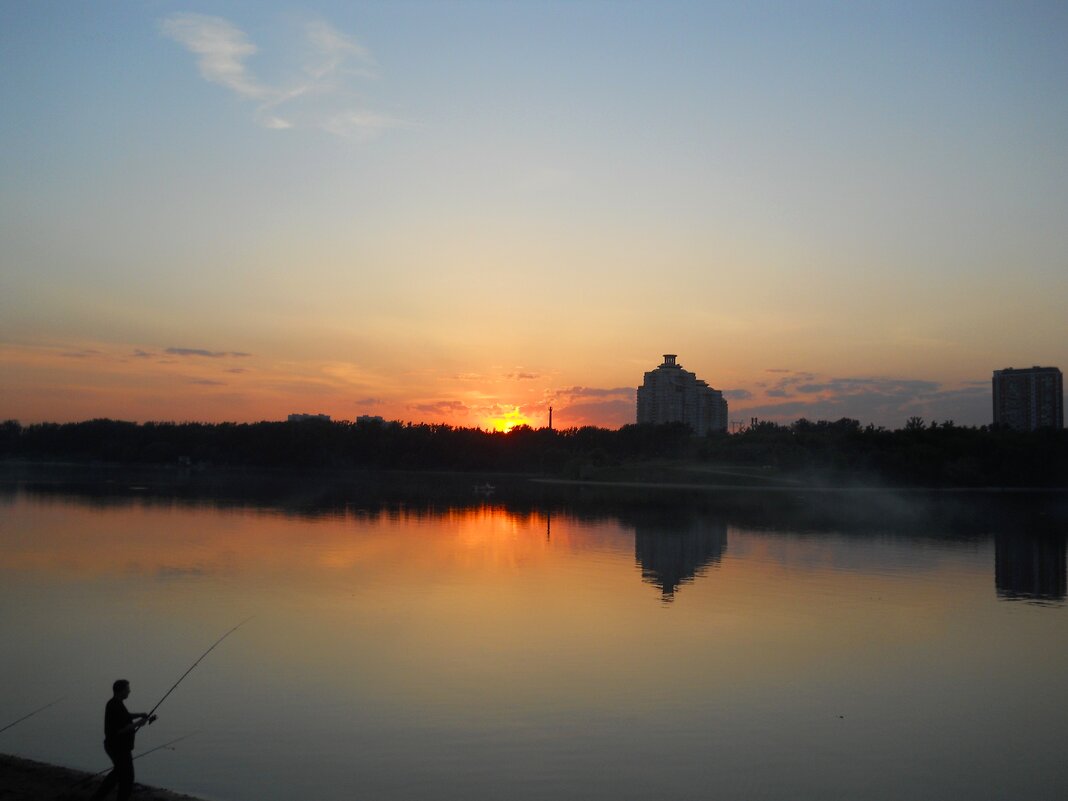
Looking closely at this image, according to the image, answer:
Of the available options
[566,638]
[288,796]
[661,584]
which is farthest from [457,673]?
[661,584]

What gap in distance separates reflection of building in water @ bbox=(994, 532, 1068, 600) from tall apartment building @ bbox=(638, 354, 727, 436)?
120m

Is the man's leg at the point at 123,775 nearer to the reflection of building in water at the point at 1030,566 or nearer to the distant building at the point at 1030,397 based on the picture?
the reflection of building in water at the point at 1030,566

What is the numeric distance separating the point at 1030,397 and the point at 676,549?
13266 centimetres

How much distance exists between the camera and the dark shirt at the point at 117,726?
763 cm

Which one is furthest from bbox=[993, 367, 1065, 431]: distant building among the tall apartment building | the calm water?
the calm water

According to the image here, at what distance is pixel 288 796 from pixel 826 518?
39529 mm

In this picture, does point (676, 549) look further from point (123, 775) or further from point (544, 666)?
point (123, 775)

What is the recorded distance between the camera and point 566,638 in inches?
612

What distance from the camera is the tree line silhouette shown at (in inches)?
3282

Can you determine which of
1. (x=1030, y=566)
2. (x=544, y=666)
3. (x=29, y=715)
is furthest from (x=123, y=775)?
(x=1030, y=566)

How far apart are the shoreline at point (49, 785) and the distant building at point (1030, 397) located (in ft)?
482

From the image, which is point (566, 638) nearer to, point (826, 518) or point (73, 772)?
point (73, 772)

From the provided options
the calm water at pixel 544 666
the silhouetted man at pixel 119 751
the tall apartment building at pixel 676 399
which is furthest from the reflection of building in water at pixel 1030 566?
the tall apartment building at pixel 676 399

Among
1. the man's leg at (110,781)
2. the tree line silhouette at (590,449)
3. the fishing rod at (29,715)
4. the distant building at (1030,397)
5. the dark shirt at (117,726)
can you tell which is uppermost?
the distant building at (1030,397)
